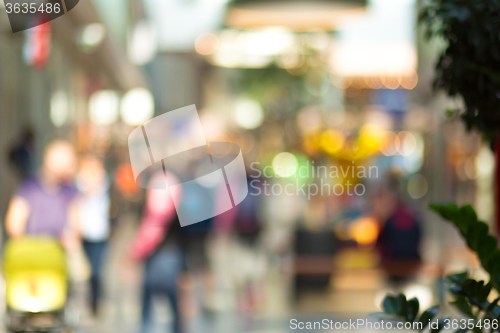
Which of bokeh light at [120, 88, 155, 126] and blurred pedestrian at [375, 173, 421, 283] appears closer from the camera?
blurred pedestrian at [375, 173, 421, 283]

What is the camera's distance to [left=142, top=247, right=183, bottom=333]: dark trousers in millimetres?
5977

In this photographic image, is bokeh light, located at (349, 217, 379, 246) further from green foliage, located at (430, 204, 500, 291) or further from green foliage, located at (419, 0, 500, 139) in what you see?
green foliage, located at (430, 204, 500, 291)

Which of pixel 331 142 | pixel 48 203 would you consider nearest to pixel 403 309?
pixel 48 203

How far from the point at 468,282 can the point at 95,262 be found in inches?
210

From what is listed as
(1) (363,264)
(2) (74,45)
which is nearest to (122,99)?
(2) (74,45)

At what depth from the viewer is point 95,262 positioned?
7.37 m

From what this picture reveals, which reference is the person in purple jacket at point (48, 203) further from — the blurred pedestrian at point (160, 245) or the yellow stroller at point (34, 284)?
the blurred pedestrian at point (160, 245)

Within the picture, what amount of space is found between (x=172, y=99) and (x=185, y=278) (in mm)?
33405

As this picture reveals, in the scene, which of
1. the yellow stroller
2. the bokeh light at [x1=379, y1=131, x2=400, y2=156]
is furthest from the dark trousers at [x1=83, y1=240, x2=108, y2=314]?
the bokeh light at [x1=379, y1=131, x2=400, y2=156]

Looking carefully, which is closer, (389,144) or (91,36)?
(91,36)

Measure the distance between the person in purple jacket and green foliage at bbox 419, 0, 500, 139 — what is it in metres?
3.86

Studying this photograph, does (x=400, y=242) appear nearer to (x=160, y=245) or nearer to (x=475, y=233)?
(x=160, y=245)

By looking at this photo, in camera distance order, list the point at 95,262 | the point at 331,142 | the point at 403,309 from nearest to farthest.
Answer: the point at 403,309, the point at 95,262, the point at 331,142

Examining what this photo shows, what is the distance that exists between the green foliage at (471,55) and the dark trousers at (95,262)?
507 centimetres
